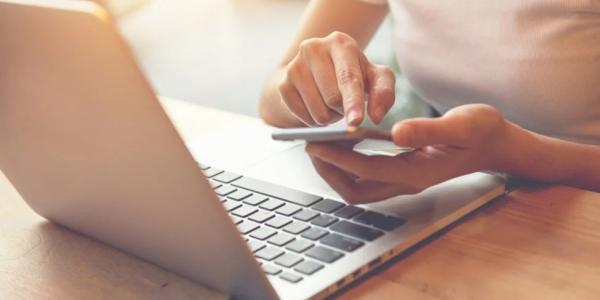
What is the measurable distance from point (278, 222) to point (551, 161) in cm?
29

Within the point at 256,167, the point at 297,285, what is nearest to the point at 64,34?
the point at 297,285

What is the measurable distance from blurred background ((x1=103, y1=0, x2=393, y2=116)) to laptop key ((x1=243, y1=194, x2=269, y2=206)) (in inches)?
55.8

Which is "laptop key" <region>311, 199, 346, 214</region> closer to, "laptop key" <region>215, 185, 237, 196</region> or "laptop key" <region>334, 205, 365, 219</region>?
"laptop key" <region>334, 205, 365, 219</region>

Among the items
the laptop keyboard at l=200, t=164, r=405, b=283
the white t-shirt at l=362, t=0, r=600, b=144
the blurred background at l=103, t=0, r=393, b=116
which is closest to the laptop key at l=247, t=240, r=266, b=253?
the laptop keyboard at l=200, t=164, r=405, b=283

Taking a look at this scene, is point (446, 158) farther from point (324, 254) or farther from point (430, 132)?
point (324, 254)

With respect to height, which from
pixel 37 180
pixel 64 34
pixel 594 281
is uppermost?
pixel 64 34

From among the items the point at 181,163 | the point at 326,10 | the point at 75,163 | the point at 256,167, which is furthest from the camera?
the point at 326,10

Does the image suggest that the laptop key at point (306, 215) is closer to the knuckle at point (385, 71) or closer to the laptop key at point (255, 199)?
the laptop key at point (255, 199)

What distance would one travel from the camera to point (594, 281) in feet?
2.12

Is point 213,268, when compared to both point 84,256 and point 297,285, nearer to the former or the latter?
Answer: point 297,285

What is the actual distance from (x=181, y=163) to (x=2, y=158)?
1.07 ft

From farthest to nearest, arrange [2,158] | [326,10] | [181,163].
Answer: [326,10]
[2,158]
[181,163]

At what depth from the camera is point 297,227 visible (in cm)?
74

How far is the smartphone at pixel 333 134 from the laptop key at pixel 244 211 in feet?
0.33
